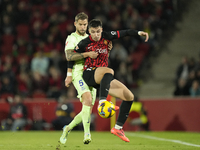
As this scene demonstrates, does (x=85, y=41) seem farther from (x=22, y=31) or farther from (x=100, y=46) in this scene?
(x=22, y=31)

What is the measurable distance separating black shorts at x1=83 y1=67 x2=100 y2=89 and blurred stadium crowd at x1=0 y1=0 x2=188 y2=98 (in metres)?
6.65

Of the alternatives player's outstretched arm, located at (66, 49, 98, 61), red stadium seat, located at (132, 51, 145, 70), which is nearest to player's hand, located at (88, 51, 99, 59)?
player's outstretched arm, located at (66, 49, 98, 61)

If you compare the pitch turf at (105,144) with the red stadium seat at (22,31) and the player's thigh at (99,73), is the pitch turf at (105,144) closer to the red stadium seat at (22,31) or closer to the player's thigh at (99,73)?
the player's thigh at (99,73)

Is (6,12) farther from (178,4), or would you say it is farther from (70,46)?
(70,46)

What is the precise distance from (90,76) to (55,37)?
Answer: 31.2 ft

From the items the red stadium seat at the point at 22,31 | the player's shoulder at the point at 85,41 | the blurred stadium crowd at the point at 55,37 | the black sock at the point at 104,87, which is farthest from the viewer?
the red stadium seat at the point at 22,31

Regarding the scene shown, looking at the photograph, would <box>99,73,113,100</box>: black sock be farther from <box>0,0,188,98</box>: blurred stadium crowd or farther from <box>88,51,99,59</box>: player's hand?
<box>0,0,188,98</box>: blurred stadium crowd

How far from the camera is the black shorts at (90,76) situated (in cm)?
627

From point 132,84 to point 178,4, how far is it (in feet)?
17.6

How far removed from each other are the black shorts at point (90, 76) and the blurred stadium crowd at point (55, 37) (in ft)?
21.8

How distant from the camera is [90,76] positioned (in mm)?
6277

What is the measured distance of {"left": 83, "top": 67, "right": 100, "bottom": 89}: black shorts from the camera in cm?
627


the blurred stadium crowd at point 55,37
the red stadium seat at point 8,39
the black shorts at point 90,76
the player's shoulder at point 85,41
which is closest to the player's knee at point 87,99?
the black shorts at point 90,76

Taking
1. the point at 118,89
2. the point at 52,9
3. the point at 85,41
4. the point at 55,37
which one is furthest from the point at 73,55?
the point at 52,9
